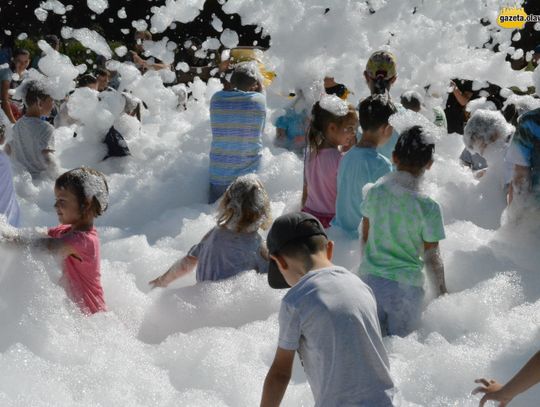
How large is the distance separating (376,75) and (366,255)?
2.11 meters

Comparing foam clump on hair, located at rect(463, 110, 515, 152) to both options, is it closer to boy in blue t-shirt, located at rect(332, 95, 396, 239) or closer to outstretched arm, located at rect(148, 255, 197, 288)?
boy in blue t-shirt, located at rect(332, 95, 396, 239)

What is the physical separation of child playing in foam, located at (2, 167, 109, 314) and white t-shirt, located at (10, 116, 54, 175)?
8.45 ft

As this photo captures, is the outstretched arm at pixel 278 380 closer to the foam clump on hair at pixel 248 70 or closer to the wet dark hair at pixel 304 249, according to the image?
the wet dark hair at pixel 304 249

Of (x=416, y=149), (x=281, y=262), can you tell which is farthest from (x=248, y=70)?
(x=281, y=262)

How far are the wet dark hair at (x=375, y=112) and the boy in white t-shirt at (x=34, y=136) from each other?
8.84ft

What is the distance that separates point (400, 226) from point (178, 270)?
4.14 feet

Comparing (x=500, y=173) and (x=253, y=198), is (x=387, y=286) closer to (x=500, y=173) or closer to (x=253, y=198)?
(x=253, y=198)

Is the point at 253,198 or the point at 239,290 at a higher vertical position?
the point at 253,198

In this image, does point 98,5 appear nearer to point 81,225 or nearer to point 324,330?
point 81,225

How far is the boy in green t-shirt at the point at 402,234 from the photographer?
343 centimetres

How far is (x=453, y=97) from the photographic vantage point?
7.41 m

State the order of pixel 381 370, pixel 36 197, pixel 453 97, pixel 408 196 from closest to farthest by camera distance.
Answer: pixel 381 370 → pixel 408 196 → pixel 36 197 → pixel 453 97

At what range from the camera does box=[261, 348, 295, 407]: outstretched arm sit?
7.23 feet

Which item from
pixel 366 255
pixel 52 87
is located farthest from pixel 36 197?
pixel 366 255
